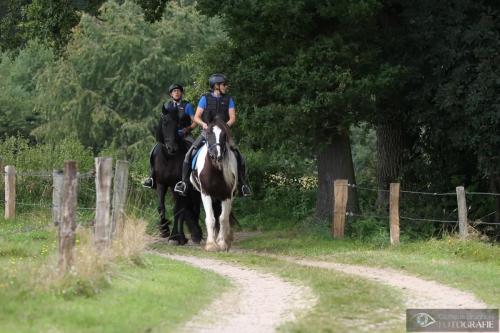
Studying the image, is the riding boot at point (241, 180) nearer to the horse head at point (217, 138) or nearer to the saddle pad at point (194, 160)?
the saddle pad at point (194, 160)

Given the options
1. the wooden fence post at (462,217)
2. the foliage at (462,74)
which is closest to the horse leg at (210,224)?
the wooden fence post at (462,217)

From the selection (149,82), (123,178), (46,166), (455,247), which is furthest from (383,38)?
(149,82)

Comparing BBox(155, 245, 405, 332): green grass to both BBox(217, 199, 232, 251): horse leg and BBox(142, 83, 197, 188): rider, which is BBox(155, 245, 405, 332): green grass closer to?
BBox(217, 199, 232, 251): horse leg

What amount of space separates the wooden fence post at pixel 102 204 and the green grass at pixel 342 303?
283 cm

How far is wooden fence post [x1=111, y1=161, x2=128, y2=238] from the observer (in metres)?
14.4

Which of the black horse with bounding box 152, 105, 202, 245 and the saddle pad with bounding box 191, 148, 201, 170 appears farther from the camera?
the black horse with bounding box 152, 105, 202, 245

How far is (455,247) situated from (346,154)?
449cm

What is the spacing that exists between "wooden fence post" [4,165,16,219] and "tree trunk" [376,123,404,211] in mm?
9054

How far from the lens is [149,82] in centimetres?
4812

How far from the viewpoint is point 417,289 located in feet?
42.9

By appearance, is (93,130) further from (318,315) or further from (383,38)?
(318,315)

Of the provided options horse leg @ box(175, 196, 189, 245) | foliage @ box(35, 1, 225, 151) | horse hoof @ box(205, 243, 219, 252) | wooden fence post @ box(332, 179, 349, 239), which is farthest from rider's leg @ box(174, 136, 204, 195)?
foliage @ box(35, 1, 225, 151)

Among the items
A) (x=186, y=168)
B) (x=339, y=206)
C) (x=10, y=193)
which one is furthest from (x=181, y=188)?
(x=10, y=193)

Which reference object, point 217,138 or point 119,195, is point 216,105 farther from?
point 119,195
